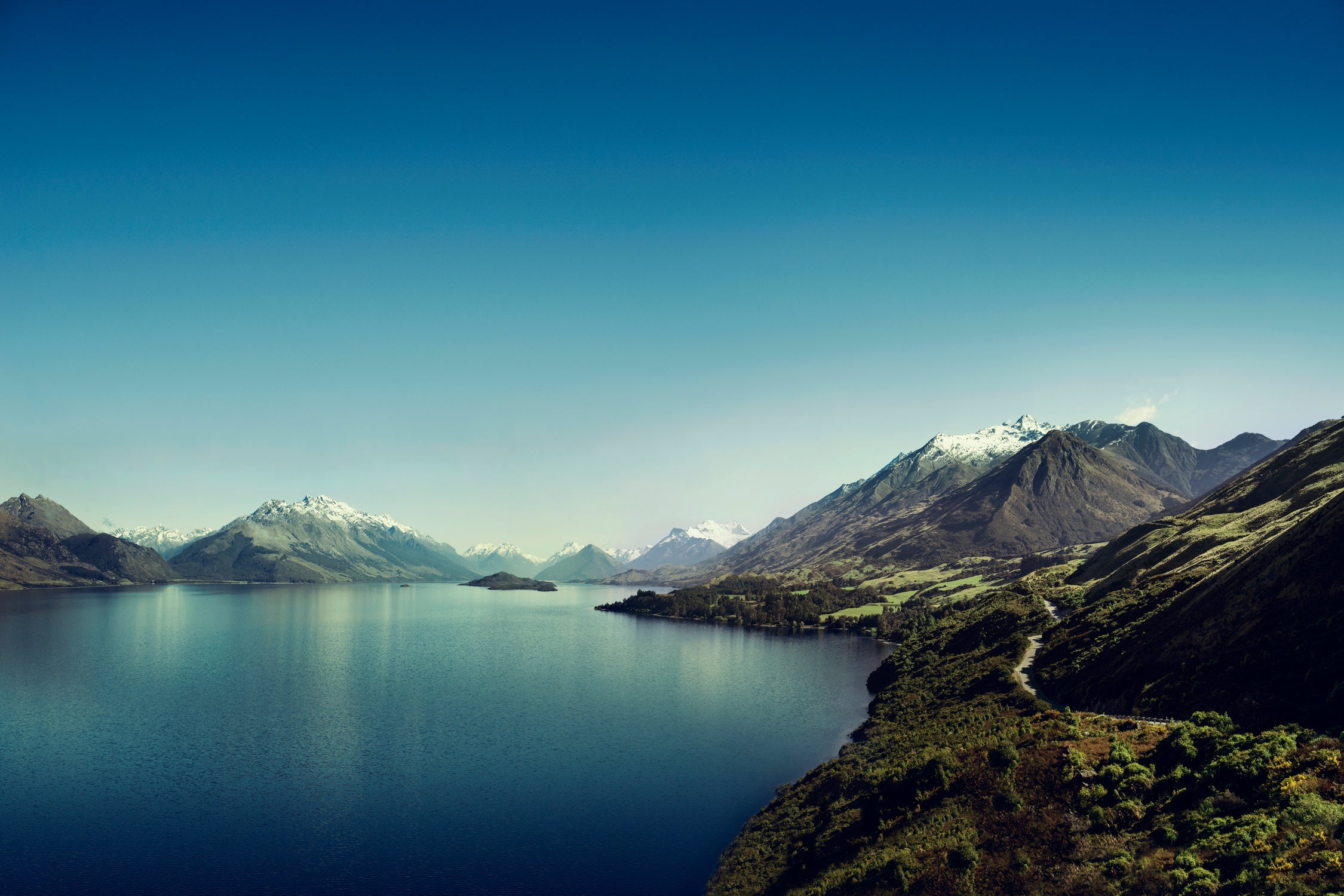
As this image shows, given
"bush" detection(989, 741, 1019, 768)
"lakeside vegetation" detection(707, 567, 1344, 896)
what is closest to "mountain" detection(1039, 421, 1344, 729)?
"lakeside vegetation" detection(707, 567, 1344, 896)

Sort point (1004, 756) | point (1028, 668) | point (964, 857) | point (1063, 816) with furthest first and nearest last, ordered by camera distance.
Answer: point (1028, 668)
point (1004, 756)
point (964, 857)
point (1063, 816)

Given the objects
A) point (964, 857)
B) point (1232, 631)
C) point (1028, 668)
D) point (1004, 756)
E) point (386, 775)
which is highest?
point (1232, 631)

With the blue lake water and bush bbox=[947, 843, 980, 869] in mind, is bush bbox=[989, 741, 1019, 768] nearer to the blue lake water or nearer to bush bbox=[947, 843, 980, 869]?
bush bbox=[947, 843, 980, 869]

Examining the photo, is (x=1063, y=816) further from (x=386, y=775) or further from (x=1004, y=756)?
(x=386, y=775)

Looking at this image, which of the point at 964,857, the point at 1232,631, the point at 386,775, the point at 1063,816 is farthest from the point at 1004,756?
the point at 386,775

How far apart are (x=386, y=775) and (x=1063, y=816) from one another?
256 feet

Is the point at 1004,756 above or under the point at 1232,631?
under

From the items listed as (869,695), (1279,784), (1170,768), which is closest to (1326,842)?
(1279,784)

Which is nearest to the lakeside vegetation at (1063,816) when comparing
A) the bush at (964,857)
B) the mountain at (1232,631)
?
the bush at (964,857)

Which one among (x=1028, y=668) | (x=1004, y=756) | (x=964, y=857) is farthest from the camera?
(x=1028, y=668)

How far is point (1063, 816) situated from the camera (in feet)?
143

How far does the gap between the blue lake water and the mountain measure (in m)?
38.7

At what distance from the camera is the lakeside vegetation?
113ft

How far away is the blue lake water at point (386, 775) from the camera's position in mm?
63344
